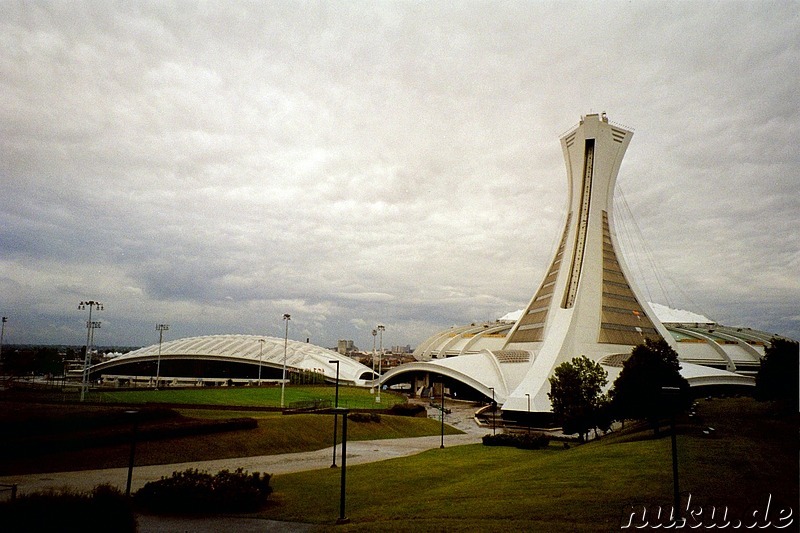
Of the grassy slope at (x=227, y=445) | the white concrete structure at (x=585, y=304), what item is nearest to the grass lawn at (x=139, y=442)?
the grassy slope at (x=227, y=445)

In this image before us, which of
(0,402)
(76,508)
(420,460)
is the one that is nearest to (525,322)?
(420,460)

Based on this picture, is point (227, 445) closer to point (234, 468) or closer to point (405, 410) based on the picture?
point (234, 468)

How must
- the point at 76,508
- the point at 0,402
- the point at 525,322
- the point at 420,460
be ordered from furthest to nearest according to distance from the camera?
the point at 525,322
the point at 420,460
the point at 0,402
the point at 76,508

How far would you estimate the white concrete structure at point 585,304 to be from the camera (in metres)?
52.6

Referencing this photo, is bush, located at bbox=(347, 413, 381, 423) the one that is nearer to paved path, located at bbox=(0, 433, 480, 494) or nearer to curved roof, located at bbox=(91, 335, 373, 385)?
paved path, located at bbox=(0, 433, 480, 494)

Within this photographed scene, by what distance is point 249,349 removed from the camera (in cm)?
8044

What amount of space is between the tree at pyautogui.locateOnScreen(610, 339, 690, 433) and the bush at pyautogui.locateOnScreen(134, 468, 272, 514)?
21.3 metres

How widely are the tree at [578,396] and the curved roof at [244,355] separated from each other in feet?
152

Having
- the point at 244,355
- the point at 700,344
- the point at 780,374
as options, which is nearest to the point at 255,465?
the point at 780,374

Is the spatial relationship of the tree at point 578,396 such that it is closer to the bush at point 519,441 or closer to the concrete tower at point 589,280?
the bush at point 519,441

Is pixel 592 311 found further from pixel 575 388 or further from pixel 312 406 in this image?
pixel 312 406

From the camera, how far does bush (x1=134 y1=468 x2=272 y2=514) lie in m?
14.5

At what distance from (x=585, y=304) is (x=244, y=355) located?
50.8 metres

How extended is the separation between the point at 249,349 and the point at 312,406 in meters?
42.8
